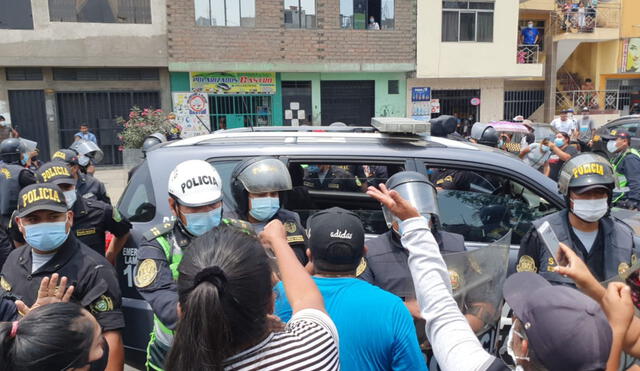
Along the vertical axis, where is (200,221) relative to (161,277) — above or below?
above

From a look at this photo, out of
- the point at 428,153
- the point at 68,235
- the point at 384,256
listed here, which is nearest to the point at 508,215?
the point at 428,153

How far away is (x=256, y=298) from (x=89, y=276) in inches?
53.8

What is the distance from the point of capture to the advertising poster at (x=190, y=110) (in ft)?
49.8

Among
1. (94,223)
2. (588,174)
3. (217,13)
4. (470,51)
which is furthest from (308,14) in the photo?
(588,174)

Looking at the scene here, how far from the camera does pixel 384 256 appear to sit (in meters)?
2.40

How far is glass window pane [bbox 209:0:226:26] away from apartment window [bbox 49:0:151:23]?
6.14 ft

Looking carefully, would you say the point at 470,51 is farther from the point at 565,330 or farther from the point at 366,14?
the point at 565,330

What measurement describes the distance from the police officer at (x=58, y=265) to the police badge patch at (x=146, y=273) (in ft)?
0.81

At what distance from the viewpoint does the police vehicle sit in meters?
2.95

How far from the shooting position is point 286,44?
15492 mm

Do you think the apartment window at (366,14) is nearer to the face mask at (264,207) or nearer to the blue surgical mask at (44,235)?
the face mask at (264,207)

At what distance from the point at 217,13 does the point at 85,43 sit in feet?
12.9

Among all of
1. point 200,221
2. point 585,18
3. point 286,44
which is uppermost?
point 585,18

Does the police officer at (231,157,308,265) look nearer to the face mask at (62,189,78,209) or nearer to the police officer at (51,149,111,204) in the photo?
the face mask at (62,189,78,209)
